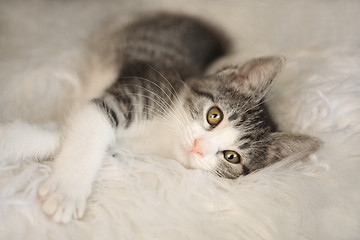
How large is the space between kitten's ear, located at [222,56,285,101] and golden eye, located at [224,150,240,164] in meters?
0.19

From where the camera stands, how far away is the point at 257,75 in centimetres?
94

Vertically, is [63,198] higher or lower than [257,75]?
lower

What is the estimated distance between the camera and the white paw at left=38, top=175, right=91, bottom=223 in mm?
656

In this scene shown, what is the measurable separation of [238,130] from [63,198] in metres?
0.50

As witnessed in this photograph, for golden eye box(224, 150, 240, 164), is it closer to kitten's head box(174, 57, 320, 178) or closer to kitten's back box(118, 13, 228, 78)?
kitten's head box(174, 57, 320, 178)

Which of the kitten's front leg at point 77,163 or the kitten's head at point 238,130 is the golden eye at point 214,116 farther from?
the kitten's front leg at point 77,163

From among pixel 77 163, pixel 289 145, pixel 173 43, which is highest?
pixel 173 43

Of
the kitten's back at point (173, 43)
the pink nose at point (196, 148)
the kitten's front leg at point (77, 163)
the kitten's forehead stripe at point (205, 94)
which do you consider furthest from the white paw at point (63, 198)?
the kitten's back at point (173, 43)

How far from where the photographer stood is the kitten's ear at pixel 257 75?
2.93 feet

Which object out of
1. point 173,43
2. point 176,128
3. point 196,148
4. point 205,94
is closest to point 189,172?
point 196,148

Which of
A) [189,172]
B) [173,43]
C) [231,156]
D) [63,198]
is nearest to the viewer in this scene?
[63,198]

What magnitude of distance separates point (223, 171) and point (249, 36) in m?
0.78

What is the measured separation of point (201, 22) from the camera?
1500 millimetres

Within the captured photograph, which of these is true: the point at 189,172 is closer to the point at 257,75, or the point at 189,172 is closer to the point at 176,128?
the point at 176,128
